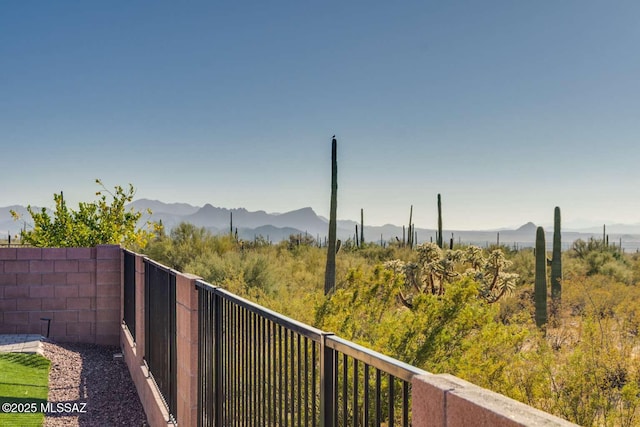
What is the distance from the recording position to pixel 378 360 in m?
2.14

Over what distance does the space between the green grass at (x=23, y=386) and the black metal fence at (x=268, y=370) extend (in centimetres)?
325

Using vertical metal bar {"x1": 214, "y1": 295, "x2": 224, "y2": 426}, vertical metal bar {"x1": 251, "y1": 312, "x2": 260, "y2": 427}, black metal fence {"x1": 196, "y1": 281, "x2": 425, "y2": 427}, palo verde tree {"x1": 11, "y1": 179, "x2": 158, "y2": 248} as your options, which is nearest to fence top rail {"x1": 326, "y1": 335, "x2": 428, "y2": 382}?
black metal fence {"x1": 196, "y1": 281, "x2": 425, "y2": 427}

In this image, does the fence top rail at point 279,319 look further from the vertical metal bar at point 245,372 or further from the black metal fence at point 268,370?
the vertical metal bar at point 245,372

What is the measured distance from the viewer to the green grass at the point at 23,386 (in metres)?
7.02

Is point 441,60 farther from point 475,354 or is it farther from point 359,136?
point 475,354

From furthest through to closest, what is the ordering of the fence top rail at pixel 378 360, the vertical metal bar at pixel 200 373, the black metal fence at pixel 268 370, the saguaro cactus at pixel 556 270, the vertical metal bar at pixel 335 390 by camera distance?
the saguaro cactus at pixel 556 270, the vertical metal bar at pixel 200 373, the vertical metal bar at pixel 335 390, the black metal fence at pixel 268 370, the fence top rail at pixel 378 360

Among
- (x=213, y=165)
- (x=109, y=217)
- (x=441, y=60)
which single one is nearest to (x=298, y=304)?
(x=109, y=217)

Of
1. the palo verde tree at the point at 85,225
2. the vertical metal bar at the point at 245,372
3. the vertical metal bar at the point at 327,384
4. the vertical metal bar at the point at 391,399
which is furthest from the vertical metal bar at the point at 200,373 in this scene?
the palo verde tree at the point at 85,225

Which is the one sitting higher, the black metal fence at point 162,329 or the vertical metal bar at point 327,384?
the vertical metal bar at point 327,384

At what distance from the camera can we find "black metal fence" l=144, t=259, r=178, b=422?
612 cm

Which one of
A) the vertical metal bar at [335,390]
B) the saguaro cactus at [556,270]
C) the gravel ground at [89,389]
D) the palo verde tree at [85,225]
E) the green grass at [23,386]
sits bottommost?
the gravel ground at [89,389]

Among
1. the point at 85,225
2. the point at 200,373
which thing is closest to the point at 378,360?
the point at 200,373

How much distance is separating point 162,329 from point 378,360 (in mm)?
5109

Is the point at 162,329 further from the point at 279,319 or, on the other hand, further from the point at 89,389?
the point at 279,319
